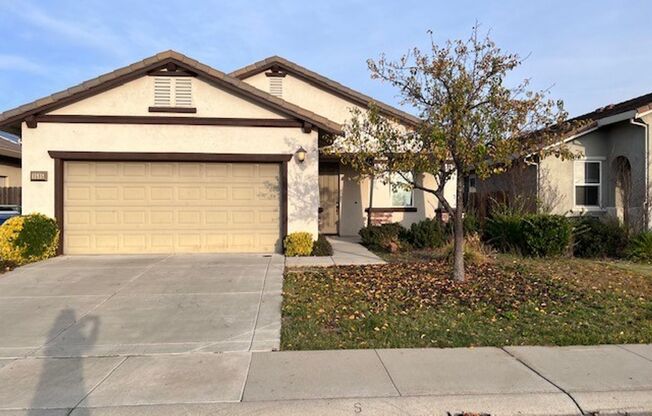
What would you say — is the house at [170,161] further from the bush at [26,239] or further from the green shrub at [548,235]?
the green shrub at [548,235]

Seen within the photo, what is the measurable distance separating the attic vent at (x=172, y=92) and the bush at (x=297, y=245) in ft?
13.6

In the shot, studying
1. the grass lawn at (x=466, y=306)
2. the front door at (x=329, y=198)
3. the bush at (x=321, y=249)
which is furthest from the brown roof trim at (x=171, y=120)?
the front door at (x=329, y=198)

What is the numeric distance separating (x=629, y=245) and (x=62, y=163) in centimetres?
1404

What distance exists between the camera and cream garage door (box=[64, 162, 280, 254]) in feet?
38.9

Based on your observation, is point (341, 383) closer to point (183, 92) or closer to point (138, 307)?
point (138, 307)

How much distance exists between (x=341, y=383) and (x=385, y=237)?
8.88 m

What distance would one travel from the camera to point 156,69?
38.2 ft

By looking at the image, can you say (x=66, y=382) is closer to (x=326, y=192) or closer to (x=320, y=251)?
(x=320, y=251)

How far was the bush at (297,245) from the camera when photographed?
38.2ft

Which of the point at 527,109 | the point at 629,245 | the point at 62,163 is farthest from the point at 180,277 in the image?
the point at 629,245

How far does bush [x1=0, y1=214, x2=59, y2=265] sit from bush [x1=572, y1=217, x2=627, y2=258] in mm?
12634

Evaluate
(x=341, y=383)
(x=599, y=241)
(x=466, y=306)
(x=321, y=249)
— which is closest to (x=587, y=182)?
(x=599, y=241)

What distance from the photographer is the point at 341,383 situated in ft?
15.0

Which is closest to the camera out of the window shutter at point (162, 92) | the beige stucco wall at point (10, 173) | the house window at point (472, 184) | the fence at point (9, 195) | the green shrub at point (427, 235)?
the window shutter at point (162, 92)
